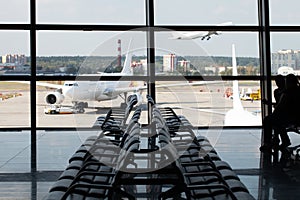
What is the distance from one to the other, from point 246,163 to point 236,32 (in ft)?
12.3

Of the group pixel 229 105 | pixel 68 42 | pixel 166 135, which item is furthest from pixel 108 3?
pixel 166 135

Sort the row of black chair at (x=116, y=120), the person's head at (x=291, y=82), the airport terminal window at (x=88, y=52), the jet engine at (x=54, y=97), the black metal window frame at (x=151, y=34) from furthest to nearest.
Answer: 1. the jet engine at (x=54, y=97)
2. the airport terminal window at (x=88, y=52)
3. the black metal window frame at (x=151, y=34)
4. the person's head at (x=291, y=82)
5. the row of black chair at (x=116, y=120)

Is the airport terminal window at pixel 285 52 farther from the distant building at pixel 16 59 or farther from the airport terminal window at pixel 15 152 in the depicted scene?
the airport terminal window at pixel 15 152

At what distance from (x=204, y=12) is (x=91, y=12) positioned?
2067 mm

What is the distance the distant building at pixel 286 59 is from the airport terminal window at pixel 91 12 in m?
2.57

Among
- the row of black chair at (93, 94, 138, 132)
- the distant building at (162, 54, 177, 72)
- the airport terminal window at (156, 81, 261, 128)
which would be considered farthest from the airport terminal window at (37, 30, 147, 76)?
the row of black chair at (93, 94, 138, 132)

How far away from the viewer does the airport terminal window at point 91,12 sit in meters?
8.30

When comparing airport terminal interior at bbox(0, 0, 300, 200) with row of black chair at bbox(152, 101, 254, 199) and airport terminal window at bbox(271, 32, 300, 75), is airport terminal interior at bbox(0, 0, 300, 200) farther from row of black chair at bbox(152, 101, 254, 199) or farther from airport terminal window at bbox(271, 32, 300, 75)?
row of black chair at bbox(152, 101, 254, 199)

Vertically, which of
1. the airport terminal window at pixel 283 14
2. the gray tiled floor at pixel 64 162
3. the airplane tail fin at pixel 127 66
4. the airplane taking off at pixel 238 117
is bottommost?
the gray tiled floor at pixel 64 162

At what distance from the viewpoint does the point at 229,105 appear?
356 inches

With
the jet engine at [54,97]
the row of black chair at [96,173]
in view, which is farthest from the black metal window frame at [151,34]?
the row of black chair at [96,173]

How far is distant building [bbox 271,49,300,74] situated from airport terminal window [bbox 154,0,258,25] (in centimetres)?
76

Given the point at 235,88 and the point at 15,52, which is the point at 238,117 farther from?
the point at 15,52

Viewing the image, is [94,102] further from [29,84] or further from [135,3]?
[135,3]
